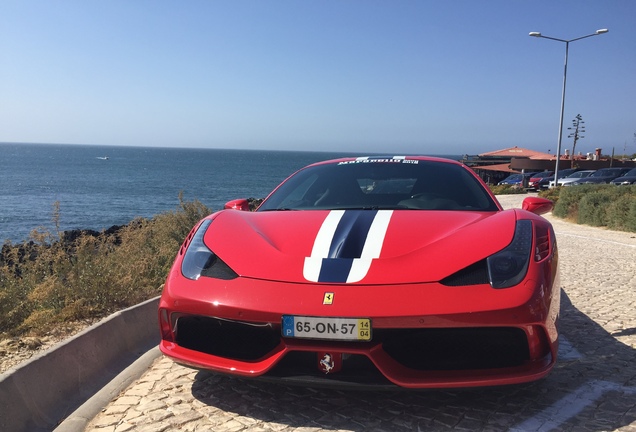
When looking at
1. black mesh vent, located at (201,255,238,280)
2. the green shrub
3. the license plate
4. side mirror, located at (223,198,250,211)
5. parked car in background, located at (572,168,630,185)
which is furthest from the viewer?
parked car in background, located at (572,168,630,185)

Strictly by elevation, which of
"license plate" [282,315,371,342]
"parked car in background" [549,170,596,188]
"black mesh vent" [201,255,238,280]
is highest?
"black mesh vent" [201,255,238,280]

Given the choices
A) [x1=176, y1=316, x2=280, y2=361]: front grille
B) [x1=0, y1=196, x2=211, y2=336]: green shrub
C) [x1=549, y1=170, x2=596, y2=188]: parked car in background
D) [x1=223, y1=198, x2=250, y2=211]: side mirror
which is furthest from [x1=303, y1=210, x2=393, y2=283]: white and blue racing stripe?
[x1=549, y1=170, x2=596, y2=188]: parked car in background

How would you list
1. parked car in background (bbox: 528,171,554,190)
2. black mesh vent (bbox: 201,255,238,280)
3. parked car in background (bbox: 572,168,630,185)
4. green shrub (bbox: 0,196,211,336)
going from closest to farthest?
black mesh vent (bbox: 201,255,238,280) → green shrub (bbox: 0,196,211,336) → parked car in background (bbox: 572,168,630,185) → parked car in background (bbox: 528,171,554,190)

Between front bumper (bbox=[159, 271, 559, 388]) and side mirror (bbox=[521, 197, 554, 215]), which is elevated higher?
side mirror (bbox=[521, 197, 554, 215])

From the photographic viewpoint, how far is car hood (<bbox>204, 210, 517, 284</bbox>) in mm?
2568

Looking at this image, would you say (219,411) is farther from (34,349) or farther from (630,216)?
(630,216)

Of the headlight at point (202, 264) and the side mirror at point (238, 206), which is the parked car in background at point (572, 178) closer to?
the side mirror at point (238, 206)

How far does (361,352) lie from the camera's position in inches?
92.3

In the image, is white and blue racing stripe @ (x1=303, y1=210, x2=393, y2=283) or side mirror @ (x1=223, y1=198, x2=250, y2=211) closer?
white and blue racing stripe @ (x1=303, y1=210, x2=393, y2=283)

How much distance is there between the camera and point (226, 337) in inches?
105

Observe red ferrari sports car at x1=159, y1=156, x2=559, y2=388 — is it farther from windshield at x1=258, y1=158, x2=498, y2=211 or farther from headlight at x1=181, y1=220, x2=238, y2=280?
windshield at x1=258, y1=158, x2=498, y2=211

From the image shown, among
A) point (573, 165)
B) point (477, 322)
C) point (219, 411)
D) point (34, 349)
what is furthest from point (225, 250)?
point (573, 165)

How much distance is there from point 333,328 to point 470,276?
71 cm

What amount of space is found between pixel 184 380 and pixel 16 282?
2.95 metres
